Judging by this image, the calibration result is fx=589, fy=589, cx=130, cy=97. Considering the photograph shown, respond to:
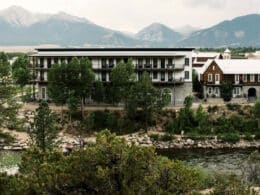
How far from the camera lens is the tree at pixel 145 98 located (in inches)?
2403

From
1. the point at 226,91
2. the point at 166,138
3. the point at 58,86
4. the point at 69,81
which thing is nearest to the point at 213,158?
the point at 166,138

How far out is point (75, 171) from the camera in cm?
2200

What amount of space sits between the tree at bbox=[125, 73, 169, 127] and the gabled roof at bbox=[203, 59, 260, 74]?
14.8m

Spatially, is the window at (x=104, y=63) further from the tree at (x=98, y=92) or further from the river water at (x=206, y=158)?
the river water at (x=206, y=158)

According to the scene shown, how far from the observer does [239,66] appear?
244 ft

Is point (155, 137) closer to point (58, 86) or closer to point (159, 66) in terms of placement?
point (58, 86)

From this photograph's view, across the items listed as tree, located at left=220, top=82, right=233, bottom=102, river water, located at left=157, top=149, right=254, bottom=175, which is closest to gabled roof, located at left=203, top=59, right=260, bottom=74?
tree, located at left=220, top=82, right=233, bottom=102

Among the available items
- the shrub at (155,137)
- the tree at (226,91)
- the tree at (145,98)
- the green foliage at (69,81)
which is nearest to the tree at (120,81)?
the tree at (145,98)

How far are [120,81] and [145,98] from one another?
177 inches

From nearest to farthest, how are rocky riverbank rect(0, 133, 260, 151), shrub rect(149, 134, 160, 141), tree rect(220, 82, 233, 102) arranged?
1. rocky riverbank rect(0, 133, 260, 151)
2. shrub rect(149, 134, 160, 141)
3. tree rect(220, 82, 233, 102)

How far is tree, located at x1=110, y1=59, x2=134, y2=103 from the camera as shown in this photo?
64.2m

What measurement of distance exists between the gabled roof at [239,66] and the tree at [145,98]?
14.8 m

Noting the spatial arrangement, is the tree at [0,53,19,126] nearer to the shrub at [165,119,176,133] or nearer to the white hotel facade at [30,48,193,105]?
the shrub at [165,119,176,133]

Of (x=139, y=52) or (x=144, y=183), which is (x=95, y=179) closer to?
(x=144, y=183)
